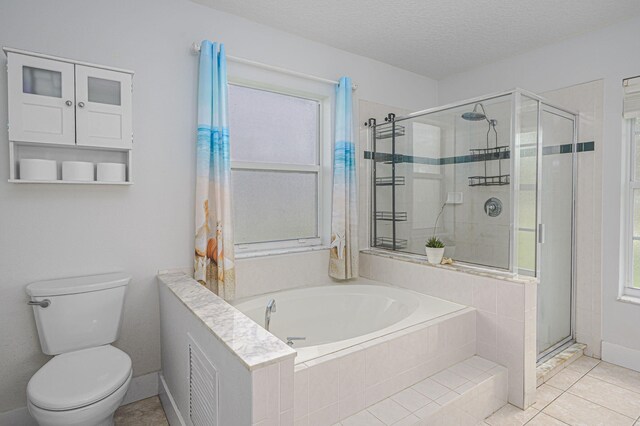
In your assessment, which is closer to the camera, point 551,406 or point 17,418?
Result: point 17,418

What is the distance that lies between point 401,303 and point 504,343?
68cm

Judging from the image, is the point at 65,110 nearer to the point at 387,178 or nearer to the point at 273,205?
the point at 273,205

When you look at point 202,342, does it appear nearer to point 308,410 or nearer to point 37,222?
point 308,410

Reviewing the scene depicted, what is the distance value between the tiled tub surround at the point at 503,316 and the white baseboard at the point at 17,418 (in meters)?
2.58

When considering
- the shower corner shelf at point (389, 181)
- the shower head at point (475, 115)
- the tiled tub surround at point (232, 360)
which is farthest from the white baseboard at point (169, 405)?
the shower head at point (475, 115)

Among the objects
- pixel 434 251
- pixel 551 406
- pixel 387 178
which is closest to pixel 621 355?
pixel 551 406

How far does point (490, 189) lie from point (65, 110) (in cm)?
264

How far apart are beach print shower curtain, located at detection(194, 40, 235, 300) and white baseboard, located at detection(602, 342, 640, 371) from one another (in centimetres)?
284

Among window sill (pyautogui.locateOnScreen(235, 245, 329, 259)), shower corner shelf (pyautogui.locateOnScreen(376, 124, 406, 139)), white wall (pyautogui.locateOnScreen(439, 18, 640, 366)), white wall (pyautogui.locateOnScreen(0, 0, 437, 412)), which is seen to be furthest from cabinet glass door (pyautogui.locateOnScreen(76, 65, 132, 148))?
white wall (pyautogui.locateOnScreen(439, 18, 640, 366))

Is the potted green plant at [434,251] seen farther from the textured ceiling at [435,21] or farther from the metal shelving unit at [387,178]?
the textured ceiling at [435,21]

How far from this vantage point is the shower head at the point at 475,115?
8.11 ft

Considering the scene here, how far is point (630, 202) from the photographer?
2.63 m

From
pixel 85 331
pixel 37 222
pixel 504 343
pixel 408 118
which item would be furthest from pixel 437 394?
pixel 37 222

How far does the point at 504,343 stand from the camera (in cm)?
215
